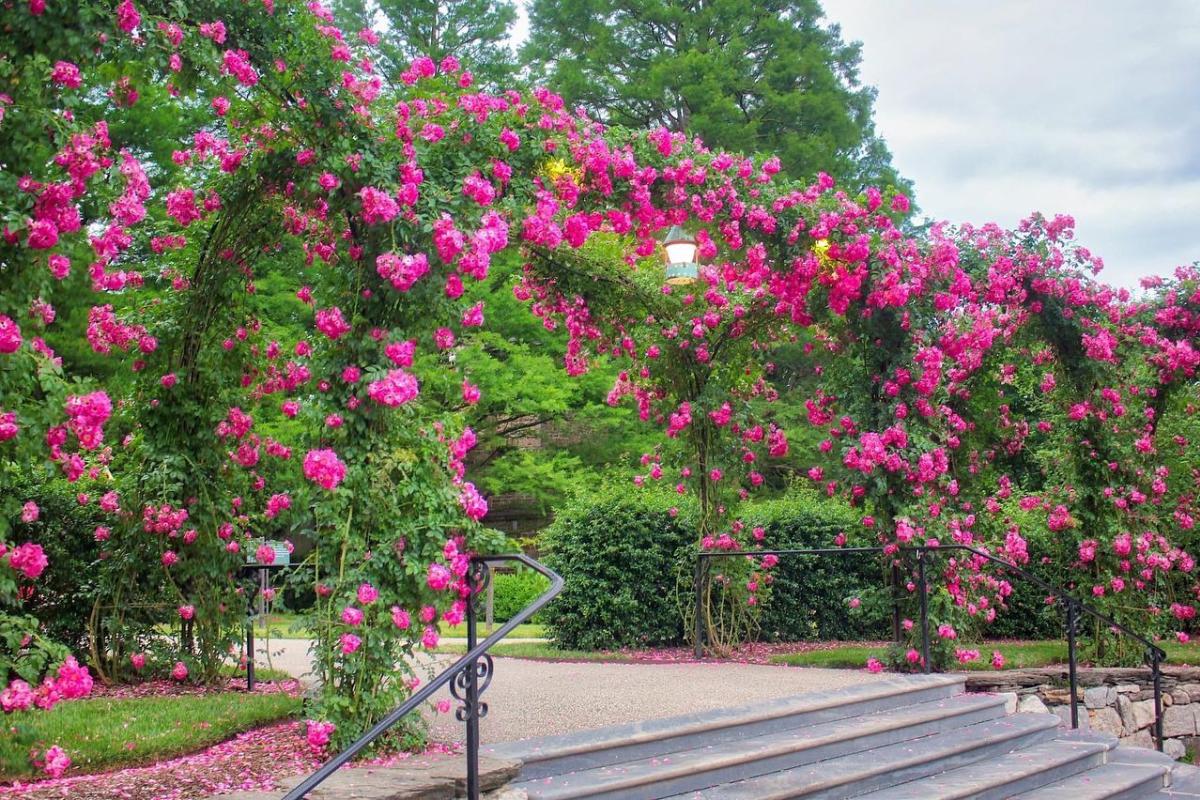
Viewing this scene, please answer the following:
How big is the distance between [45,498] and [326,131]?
12.9 ft

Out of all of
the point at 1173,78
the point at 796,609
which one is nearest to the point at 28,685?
the point at 796,609

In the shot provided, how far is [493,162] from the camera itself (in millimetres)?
5762

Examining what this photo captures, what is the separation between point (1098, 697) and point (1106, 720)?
0.18 metres

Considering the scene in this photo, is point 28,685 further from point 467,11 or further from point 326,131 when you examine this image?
point 467,11

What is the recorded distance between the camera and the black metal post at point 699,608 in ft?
29.1

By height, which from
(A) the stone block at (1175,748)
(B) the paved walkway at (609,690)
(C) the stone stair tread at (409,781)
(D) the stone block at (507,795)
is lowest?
(A) the stone block at (1175,748)

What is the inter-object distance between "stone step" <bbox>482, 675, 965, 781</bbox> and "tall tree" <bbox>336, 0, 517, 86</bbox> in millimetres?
16631

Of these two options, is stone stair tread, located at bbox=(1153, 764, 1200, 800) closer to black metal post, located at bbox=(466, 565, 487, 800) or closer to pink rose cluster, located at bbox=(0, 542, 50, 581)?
black metal post, located at bbox=(466, 565, 487, 800)

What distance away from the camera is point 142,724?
214 inches

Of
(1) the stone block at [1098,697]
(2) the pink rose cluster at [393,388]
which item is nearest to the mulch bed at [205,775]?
(2) the pink rose cluster at [393,388]

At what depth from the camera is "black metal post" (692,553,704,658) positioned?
29.1ft

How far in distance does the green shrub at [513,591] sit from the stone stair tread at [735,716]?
28.2 ft

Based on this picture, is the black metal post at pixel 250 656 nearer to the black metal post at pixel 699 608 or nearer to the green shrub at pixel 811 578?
the black metal post at pixel 699 608

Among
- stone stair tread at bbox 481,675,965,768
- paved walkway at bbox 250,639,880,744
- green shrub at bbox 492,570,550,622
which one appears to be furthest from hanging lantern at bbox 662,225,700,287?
green shrub at bbox 492,570,550,622
